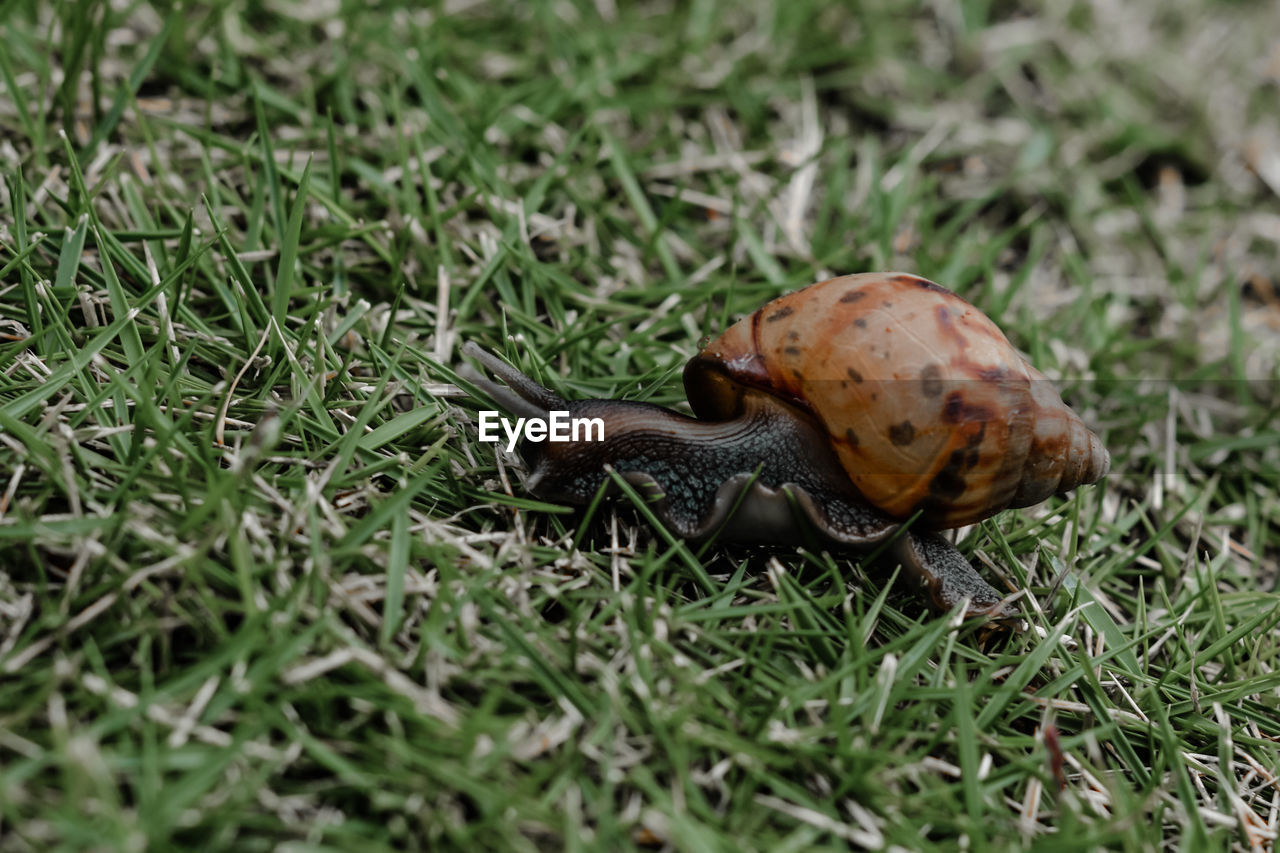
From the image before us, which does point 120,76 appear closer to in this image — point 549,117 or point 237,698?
point 549,117

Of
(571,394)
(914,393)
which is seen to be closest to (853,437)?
(914,393)

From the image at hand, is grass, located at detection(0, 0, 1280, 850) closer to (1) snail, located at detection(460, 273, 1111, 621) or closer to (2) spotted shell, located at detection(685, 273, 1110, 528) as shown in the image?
(1) snail, located at detection(460, 273, 1111, 621)

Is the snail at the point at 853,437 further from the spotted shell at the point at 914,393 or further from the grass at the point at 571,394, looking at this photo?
the grass at the point at 571,394

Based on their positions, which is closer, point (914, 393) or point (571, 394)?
point (914, 393)

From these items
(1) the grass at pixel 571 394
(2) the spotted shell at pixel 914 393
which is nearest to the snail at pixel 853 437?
(2) the spotted shell at pixel 914 393

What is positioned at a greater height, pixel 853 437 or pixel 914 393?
pixel 914 393

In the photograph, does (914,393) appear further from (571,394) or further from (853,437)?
(571,394)
